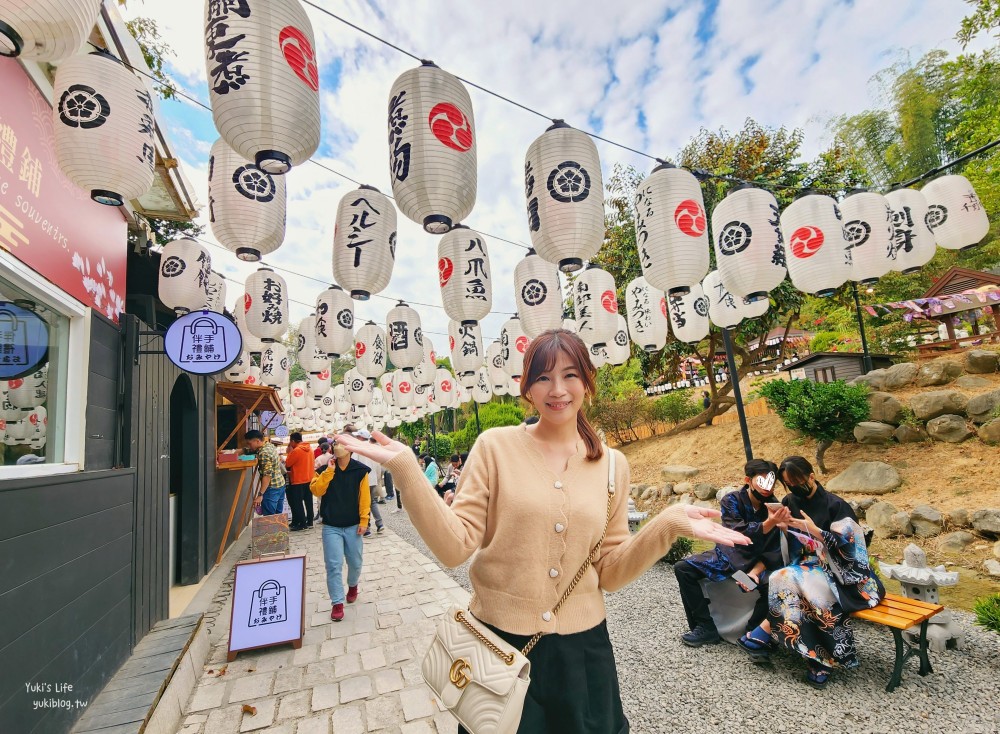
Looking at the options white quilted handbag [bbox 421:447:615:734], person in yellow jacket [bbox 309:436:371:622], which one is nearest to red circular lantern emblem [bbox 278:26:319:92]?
white quilted handbag [bbox 421:447:615:734]

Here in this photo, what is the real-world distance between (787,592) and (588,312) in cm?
468

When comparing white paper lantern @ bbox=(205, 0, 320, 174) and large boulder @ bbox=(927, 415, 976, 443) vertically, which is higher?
white paper lantern @ bbox=(205, 0, 320, 174)

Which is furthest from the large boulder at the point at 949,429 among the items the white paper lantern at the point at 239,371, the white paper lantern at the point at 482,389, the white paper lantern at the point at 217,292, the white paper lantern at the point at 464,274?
the white paper lantern at the point at 239,371

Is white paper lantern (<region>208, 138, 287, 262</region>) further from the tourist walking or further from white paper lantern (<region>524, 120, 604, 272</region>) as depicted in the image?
the tourist walking

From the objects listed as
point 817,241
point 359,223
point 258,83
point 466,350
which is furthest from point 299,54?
point 466,350

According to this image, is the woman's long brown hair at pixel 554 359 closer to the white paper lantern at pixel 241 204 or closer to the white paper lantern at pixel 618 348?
the white paper lantern at pixel 241 204

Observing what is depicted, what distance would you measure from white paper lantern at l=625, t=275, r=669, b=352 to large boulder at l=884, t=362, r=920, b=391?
6925mm

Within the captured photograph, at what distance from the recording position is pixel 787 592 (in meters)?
3.67

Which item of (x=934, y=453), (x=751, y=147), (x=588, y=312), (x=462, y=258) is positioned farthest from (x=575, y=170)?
(x=751, y=147)

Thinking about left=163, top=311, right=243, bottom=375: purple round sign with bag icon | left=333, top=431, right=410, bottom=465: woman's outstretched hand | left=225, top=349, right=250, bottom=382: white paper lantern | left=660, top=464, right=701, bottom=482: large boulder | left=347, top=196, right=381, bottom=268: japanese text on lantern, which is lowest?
left=660, top=464, right=701, bottom=482: large boulder

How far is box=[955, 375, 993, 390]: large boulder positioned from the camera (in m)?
9.92

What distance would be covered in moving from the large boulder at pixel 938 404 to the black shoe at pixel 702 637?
27.2 ft

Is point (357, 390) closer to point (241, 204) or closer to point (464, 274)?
point (464, 274)

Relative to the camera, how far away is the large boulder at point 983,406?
8492mm
